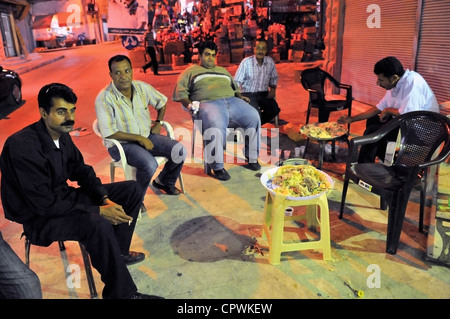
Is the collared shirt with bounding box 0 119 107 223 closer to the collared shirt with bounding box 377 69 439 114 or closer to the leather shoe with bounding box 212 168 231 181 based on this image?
the leather shoe with bounding box 212 168 231 181

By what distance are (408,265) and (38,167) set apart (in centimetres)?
284

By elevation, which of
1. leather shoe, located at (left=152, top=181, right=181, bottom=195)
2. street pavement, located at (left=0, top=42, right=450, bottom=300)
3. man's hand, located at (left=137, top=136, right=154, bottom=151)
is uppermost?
man's hand, located at (left=137, top=136, right=154, bottom=151)

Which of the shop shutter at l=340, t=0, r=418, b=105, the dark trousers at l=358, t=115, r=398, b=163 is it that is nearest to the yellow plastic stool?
the dark trousers at l=358, t=115, r=398, b=163

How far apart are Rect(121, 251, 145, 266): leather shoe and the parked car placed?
7.70 m

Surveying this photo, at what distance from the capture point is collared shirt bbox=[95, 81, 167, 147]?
150 inches

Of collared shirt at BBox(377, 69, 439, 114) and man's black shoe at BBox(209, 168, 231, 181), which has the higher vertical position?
collared shirt at BBox(377, 69, 439, 114)

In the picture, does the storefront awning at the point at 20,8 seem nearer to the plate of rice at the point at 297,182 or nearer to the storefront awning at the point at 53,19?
the storefront awning at the point at 53,19

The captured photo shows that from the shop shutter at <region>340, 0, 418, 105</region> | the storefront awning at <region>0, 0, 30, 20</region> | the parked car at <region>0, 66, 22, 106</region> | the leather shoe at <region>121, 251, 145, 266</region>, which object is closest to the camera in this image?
the leather shoe at <region>121, 251, 145, 266</region>

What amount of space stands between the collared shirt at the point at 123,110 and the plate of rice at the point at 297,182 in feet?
5.25

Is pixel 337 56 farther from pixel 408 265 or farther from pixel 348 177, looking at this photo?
pixel 408 265

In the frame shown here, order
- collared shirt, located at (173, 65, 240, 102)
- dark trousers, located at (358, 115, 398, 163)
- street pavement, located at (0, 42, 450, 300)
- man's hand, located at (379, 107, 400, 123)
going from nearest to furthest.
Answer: street pavement, located at (0, 42, 450, 300), dark trousers, located at (358, 115, 398, 163), man's hand, located at (379, 107, 400, 123), collared shirt, located at (173, 65, 240, 102)

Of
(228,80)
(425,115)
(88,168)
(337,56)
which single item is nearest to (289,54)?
(337,56)

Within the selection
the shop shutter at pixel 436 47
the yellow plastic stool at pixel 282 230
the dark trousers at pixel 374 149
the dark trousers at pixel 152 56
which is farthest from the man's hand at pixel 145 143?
the dark trousers at pixel 152 56

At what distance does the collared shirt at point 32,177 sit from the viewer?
8.04 feet
